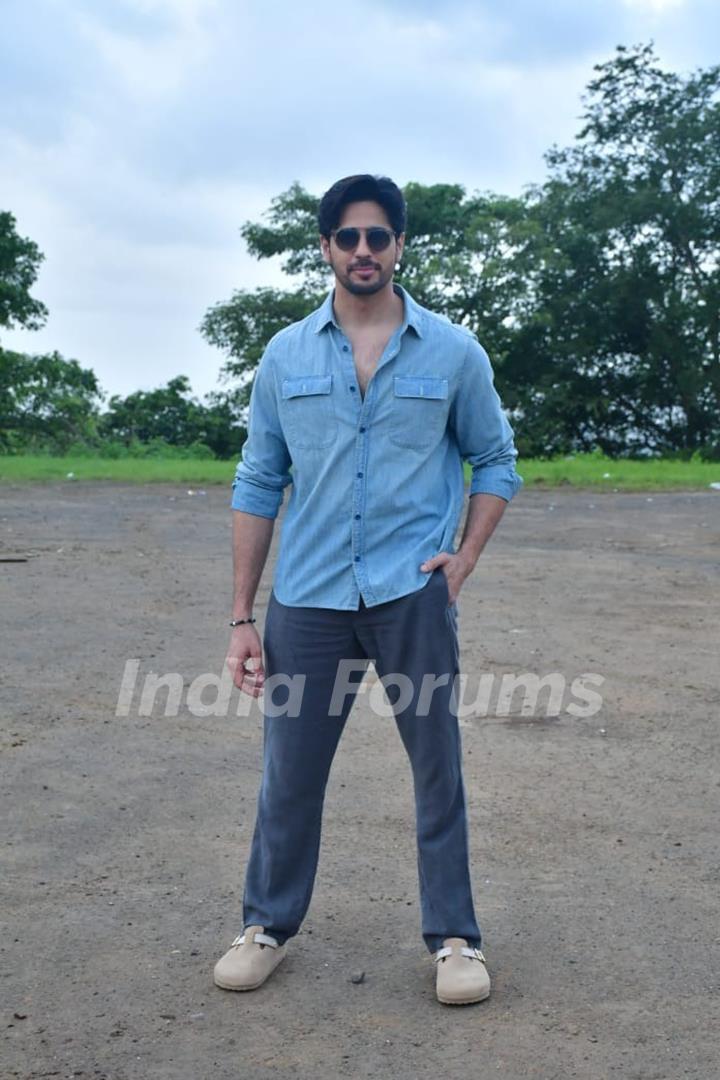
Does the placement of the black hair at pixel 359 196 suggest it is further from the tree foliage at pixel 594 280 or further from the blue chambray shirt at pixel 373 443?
the tree foliage at pixel 594 280

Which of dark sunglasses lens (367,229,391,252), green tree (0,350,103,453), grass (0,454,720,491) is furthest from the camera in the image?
green tree (0,350,103,453)

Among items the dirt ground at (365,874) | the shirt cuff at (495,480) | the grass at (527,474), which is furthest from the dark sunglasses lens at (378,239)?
the grass at (527,474)

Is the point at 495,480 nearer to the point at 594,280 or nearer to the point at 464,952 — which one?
the point at 464,952

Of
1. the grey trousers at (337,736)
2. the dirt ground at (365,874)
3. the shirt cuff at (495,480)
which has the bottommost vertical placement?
the dirt ground at (365,874)

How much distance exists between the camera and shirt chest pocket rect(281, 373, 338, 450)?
3570mm

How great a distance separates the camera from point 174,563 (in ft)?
40.3

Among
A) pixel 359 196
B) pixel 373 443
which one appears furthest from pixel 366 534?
pixel 359 196

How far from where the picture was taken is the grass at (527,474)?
73.3ft

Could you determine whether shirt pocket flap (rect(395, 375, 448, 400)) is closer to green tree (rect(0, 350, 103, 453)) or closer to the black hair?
the black hair

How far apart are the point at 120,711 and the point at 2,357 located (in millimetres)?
29416

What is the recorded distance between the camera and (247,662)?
383 cm

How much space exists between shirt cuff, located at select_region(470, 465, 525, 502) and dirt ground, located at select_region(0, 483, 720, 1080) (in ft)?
4.16

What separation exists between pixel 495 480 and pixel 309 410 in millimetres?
513

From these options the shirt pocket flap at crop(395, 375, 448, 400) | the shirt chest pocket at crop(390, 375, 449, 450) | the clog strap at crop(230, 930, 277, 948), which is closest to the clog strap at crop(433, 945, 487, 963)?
the clog strap at crop(230, 930, 277, 948)
